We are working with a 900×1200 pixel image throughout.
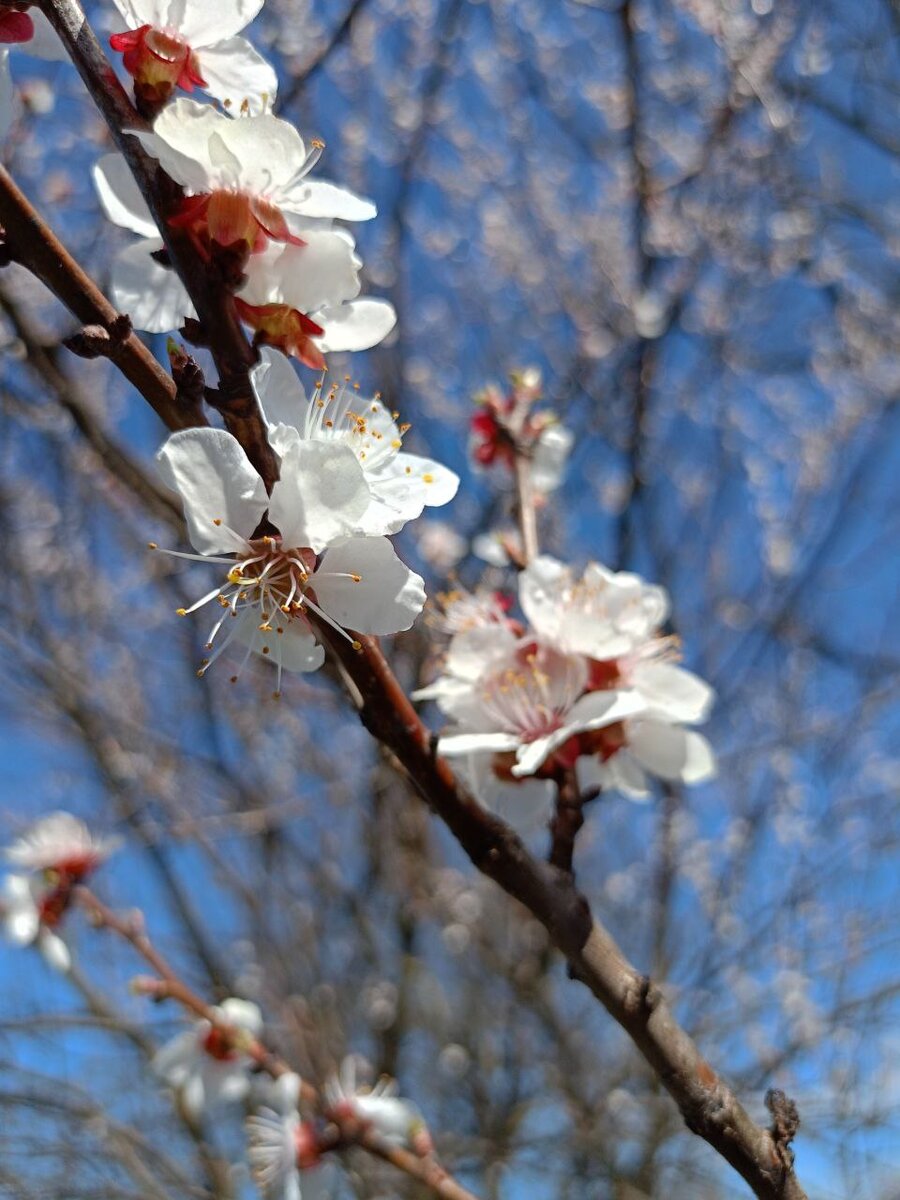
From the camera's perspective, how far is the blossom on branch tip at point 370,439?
2.31 feet

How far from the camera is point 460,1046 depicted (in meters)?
4.45

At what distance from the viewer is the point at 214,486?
687 millimetres

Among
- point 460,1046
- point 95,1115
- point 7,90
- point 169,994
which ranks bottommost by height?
point 460,1046

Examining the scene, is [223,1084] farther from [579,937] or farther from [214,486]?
[214,486]

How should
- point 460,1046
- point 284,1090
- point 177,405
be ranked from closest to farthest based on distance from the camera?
point 177,405 < point 284,1090 < point 460,1046

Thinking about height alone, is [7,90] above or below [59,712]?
above

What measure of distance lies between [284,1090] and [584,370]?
3031 millimetres

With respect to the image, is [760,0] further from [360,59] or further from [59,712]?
[59,712]

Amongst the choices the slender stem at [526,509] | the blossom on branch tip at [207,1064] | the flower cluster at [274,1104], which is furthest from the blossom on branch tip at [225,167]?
the blossom on branch tip at [207,1064]

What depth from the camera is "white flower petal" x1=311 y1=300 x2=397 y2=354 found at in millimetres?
860

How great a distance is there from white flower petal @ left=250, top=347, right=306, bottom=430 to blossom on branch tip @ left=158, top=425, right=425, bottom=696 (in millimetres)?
29

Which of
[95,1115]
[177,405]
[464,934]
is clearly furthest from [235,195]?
[464,934]

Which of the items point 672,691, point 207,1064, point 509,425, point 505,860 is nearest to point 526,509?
point 509,425

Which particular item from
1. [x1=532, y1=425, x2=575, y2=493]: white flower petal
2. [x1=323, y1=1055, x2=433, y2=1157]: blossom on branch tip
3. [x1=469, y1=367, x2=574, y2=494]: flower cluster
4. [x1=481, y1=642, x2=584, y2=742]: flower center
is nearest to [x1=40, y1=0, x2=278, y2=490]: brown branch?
[x1=481, y1=642, x2=584, y2=742]: flower center
